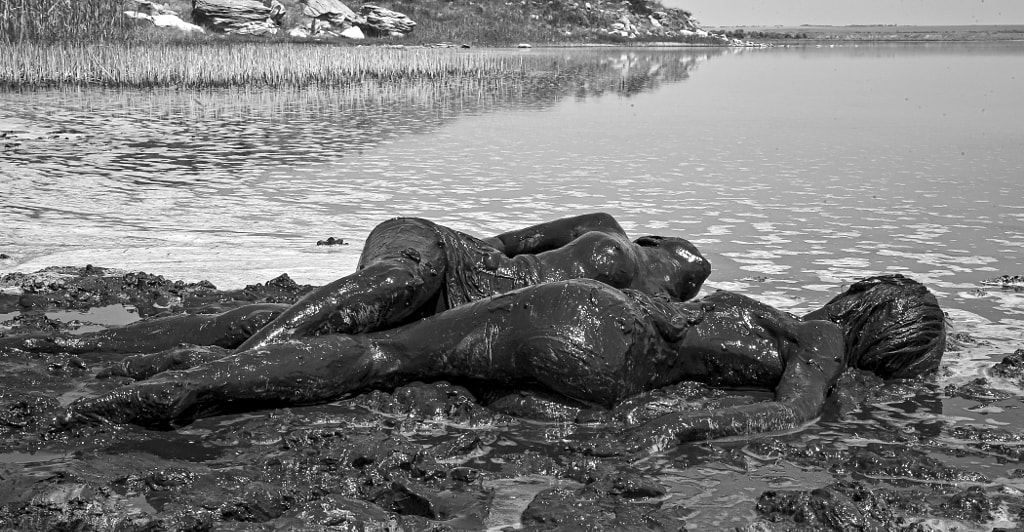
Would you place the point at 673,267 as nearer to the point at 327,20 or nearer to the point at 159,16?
the point at 159,16

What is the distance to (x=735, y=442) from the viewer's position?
464 cm

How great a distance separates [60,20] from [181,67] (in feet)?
13.9

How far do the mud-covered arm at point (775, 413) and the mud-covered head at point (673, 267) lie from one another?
0.83 meters

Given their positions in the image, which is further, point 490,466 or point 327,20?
point 327,20

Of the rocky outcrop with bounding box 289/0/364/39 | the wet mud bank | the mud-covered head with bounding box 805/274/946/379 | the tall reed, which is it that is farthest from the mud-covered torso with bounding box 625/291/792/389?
the rocky outcrop with bounding box 289/0/364/39

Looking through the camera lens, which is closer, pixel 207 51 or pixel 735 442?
pixel 735 442

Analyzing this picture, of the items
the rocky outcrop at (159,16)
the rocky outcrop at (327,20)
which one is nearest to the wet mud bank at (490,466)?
the rocky outcrop at (159,16)

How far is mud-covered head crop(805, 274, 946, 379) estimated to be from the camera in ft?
17.5

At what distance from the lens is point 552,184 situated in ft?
45.3

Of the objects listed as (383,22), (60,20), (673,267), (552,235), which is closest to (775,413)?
(673,267)

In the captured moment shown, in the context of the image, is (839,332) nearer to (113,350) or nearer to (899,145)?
(113,350)

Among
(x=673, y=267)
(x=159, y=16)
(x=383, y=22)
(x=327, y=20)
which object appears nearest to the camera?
(x=673, y=267)

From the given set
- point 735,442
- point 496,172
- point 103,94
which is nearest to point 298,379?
point 735,442

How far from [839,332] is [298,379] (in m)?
2.89
